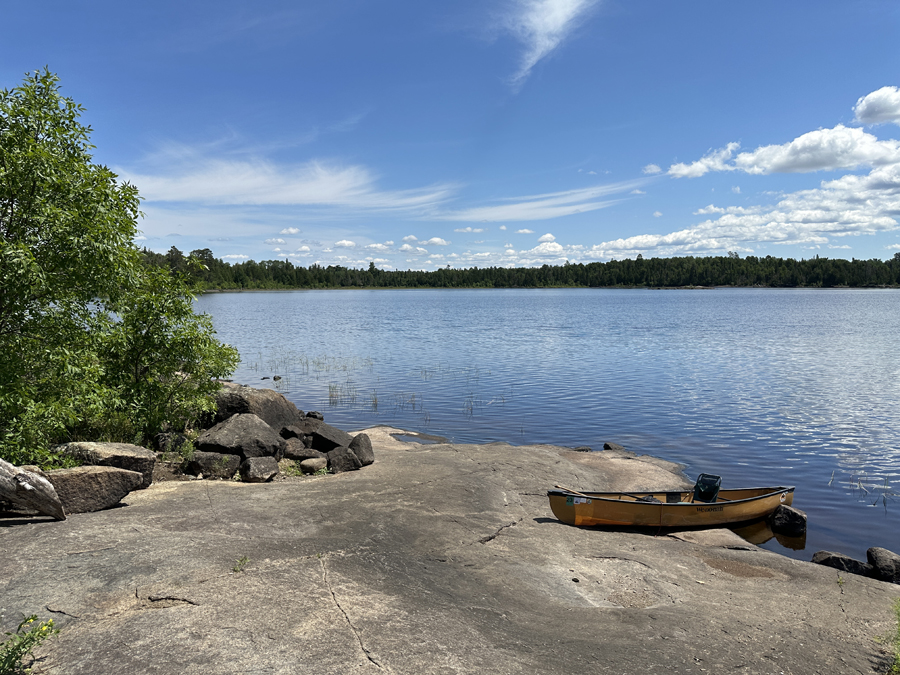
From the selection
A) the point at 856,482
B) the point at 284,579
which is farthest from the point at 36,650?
the point at 856,482

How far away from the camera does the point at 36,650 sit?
6.45m

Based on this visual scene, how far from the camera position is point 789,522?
15258mm

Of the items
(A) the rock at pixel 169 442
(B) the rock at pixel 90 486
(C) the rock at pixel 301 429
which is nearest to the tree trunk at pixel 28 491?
(B) the rock at pixel 90 486

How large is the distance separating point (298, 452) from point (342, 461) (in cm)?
171

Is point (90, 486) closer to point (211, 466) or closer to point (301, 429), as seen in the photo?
point (211, 466)

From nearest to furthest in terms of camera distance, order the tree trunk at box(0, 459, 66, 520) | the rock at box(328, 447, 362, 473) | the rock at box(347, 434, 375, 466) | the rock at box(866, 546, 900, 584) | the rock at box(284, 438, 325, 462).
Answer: the tree trunk at box(0, 459, 66, 520) → the rock at box(866, 546, 900, 584) → the rock at box(328, 447, 362, 473) → the rock at box(347, 434, 375, 466) → the rock at box(284, 438, 325, 462)

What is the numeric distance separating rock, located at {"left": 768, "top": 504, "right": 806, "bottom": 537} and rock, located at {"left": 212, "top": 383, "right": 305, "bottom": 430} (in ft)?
48.3

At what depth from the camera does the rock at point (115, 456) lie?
489 inches

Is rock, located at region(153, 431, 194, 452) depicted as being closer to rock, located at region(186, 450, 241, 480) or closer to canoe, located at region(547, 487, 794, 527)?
rock, located at region(186, 450, 241, 480)

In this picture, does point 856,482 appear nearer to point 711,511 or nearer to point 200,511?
point 711,511

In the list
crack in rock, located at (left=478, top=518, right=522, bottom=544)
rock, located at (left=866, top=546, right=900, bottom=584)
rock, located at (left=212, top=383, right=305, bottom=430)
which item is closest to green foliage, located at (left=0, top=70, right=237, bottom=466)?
rock, located at (left=212, top=383, right=305, bottom=430)

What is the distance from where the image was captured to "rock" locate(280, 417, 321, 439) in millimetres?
19203

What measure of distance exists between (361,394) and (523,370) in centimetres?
1198

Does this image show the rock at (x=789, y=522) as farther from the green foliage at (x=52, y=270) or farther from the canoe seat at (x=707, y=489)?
the green foliage at (x=52, y=270)
